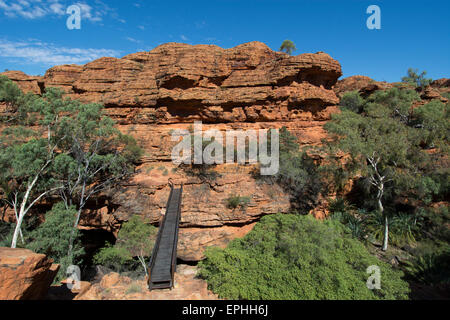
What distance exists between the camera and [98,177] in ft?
52.3

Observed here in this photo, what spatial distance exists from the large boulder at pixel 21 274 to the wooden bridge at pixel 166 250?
453 cm

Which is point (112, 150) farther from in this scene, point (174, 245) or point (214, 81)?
point (214, 81)

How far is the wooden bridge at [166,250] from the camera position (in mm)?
8656

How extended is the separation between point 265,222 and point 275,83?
16.0 metres

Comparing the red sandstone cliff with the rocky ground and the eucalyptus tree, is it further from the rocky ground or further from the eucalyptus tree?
the rocky ground

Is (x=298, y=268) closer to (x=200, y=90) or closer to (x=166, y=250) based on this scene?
(x=166, y=250)

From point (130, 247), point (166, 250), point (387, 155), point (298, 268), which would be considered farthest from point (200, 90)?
point (298, 268)

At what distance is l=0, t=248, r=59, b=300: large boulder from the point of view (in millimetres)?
3843

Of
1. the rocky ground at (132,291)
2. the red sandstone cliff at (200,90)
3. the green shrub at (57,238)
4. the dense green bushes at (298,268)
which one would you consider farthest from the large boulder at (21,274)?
the red sandstone cliff at (200,90)

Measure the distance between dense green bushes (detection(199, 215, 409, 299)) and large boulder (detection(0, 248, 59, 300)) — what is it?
20.7 feet

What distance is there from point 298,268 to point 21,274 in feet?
28.8

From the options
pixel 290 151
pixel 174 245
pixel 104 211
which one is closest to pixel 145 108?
pixel 104 211

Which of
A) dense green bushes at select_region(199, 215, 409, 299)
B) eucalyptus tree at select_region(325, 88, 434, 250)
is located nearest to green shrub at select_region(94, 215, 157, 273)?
dense green bushes at select_region(199, 215, 409, 299)
